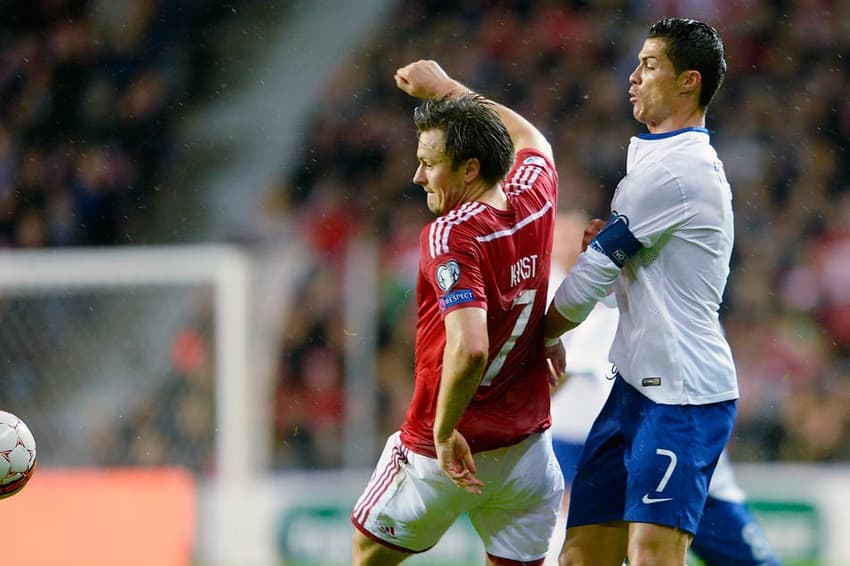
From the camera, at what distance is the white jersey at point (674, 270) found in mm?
4074

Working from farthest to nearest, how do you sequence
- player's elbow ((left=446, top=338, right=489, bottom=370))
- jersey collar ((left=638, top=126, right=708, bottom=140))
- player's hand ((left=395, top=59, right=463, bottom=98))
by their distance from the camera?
player's hand ((left=395, top=59, right=463, bottom=98))
jersey collar ((left=638, top=126, right=708, bottom=140))
player's elbow ((left=446, top=338, right=489, bottom=370))

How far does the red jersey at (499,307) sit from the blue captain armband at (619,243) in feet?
0.59

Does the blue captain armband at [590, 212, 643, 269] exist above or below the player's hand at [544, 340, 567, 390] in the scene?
above

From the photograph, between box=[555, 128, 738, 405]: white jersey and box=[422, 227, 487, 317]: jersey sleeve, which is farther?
box=[555, 128, 738, 405]: white jersey

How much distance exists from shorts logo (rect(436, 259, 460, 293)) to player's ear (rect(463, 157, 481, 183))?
12.6 inches

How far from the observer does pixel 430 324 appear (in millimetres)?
4070

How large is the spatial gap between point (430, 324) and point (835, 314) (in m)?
6.83

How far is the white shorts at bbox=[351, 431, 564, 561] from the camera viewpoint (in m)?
4.11

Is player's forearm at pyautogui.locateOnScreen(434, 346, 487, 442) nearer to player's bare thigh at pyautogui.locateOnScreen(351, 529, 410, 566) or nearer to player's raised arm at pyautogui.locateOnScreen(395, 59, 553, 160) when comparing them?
player's bare thigh at pyautogui.locateOnScreen(351, 529, 410, 566)

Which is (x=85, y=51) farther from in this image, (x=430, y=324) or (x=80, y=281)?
(x=430, y=324)

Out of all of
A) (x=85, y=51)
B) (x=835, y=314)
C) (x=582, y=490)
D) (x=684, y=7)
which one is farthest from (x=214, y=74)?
(x=582, y=490)

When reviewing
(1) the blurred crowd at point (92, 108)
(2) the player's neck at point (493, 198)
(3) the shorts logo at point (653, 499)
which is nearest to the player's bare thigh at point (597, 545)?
(3) the shorts logo at point (653, 499)

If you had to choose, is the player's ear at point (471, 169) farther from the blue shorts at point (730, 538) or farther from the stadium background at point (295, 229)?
the stadium background at point (295, 229)

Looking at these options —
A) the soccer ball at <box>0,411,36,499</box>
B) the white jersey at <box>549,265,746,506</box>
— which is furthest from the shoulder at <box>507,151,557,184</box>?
the soccer ball at <box>0,411,36,499</box>
